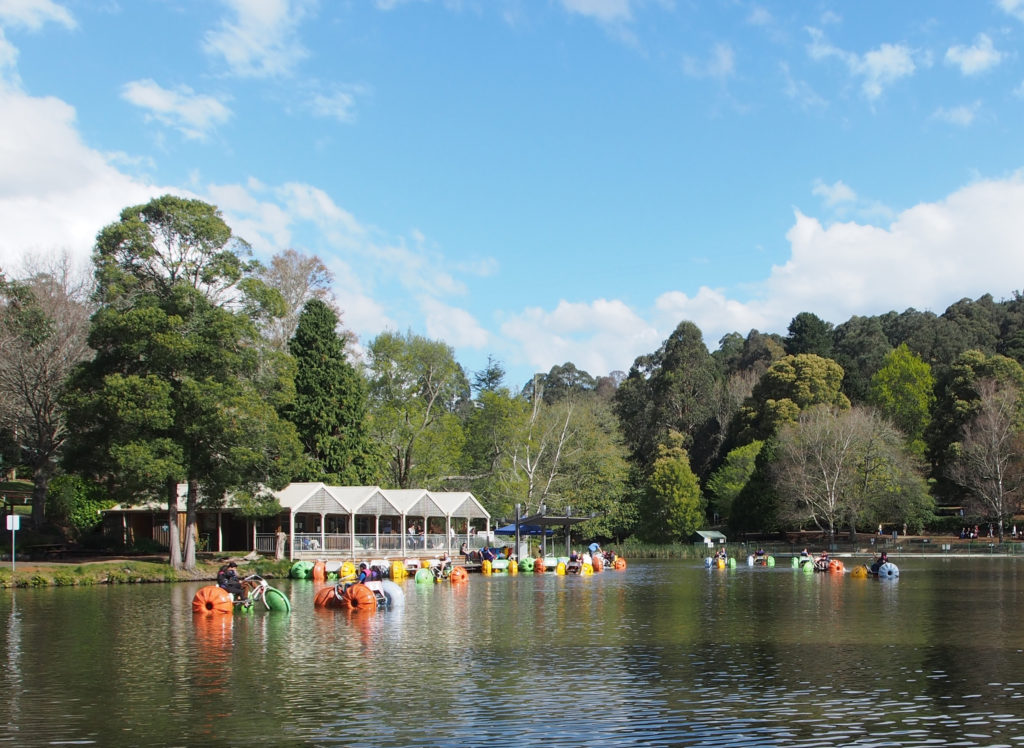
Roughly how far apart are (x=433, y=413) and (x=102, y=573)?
3620 centimetres

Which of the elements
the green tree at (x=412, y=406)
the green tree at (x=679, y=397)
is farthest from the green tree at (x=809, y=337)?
the green tree at (x=412, y=406)

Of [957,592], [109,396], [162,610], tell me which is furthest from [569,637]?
[109,396]

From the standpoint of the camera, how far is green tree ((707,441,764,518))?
82.6 metres

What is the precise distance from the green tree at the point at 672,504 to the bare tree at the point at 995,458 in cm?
1965

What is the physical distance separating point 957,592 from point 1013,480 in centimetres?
4111

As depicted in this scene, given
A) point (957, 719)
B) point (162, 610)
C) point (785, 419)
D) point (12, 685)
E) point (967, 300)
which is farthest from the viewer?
point (967, 300)

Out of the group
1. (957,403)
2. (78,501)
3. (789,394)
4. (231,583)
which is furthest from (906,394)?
(231,583)

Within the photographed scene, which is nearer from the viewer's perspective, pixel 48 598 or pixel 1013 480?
pixel 48 598

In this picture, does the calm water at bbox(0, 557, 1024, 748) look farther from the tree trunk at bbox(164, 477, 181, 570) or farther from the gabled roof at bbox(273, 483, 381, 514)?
the gabled roof at bbox(273, 483, 381, 514)

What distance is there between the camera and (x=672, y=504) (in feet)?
265

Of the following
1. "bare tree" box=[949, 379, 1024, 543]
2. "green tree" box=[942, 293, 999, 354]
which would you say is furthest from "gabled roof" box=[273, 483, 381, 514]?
"green tree" box=[942, 293, 999, 354]

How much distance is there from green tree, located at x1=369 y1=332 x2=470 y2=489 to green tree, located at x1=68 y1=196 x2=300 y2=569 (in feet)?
80.5

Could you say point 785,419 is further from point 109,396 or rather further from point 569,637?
point 569,637

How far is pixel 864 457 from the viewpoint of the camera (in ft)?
236
